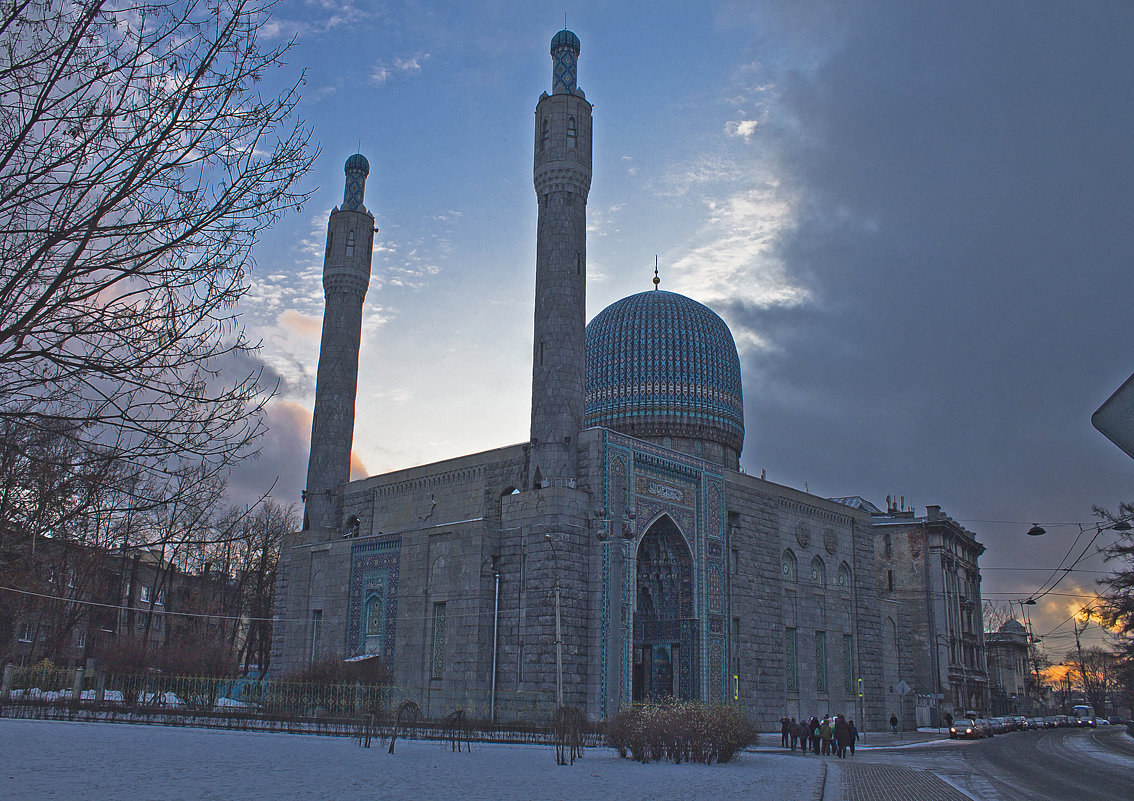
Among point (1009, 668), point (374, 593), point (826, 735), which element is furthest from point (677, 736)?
point (1009, 668)

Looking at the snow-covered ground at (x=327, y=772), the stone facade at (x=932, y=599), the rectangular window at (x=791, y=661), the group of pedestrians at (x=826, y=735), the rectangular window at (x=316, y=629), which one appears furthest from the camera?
the stone facade at (x=932, y=599)

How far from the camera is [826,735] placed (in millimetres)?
20672

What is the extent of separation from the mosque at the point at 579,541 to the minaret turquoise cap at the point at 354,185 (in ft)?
0.27

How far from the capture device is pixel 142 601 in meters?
49.1

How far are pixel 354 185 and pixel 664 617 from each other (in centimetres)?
1882

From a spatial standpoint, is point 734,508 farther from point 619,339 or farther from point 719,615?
point 619,339

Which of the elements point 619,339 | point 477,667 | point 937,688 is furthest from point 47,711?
point 937,688

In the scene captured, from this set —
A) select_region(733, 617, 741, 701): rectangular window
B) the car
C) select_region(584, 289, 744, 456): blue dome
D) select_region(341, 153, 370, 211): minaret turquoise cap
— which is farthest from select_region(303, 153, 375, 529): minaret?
the car

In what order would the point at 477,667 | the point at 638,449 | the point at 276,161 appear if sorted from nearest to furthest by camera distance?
1. the point at 276,161
2. the point at 477,667
3. the point at 638,449

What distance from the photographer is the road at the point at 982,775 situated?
39.5 ft

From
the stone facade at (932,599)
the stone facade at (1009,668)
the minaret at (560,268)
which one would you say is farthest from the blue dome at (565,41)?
the stone facade at (1009,668)

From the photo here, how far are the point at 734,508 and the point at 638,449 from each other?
535cm

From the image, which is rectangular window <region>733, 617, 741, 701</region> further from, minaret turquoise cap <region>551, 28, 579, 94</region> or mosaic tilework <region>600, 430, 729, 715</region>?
minaret turquoise cap <region>551, 28, 579, 94</region>

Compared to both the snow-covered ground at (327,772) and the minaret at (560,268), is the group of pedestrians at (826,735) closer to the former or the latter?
the snow-covered ground at (327,772)
